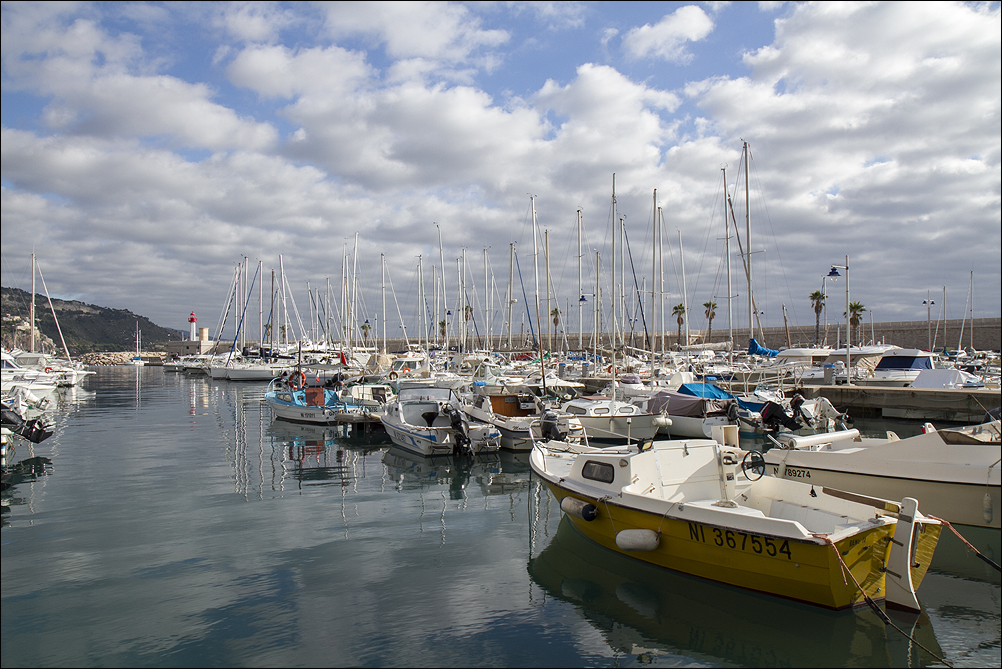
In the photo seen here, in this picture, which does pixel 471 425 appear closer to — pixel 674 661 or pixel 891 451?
pixel 891 451

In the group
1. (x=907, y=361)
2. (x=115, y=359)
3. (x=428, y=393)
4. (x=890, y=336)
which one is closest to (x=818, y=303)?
(x=890, y=336)

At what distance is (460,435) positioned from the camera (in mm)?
20031

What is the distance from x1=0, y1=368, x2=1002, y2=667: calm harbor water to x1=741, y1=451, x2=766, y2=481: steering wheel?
2268 mm

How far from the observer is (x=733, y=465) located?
1052 cm

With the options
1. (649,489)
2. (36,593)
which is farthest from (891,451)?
(36,593)

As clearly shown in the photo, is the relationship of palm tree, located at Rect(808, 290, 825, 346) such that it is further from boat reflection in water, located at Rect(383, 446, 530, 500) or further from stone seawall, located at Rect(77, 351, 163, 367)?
stone seawall, located at Rect(77, 351, 163, 367)

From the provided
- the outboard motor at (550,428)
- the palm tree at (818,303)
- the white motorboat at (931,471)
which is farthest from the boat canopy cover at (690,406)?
the palm tree at (818,303)

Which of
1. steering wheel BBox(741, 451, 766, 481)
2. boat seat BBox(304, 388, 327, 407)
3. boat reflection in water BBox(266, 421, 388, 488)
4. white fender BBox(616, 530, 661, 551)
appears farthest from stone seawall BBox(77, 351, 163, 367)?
steering wheel BBox(741, 451, 766, 481)

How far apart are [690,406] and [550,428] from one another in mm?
6995

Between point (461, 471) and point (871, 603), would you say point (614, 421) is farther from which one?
point (871, 603)

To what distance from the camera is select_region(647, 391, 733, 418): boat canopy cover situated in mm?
22797

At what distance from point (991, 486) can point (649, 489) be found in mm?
6287

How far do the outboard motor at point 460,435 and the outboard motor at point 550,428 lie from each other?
2.54 metres

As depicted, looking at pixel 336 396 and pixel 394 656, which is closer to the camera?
pixel 394 656
